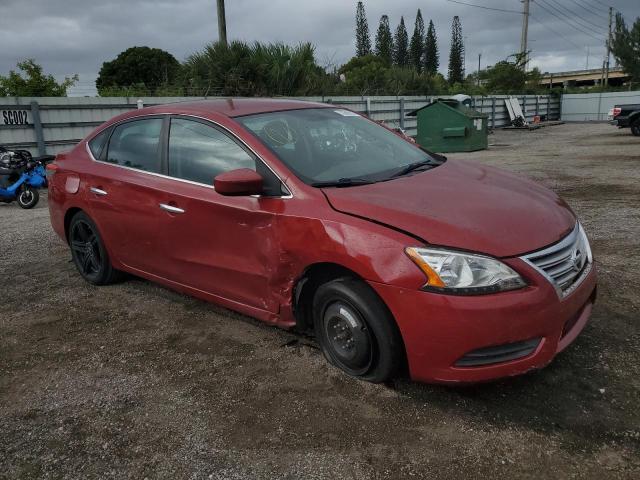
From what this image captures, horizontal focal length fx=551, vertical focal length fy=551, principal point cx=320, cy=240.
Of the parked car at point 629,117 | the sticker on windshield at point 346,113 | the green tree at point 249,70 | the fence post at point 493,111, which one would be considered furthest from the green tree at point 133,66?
the sticker on windshield at point 346,113

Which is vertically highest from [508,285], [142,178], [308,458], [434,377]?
[142,178]

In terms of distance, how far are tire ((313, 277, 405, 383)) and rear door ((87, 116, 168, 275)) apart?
1.49m

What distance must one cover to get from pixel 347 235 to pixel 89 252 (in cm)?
294

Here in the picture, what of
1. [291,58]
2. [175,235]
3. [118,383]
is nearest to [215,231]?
[175,235]

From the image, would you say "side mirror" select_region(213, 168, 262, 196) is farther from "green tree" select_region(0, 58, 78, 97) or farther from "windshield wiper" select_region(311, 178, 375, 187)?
"green tree" select_region(0, 58, 78, 97)

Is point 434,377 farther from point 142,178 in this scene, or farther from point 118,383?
point 142,178

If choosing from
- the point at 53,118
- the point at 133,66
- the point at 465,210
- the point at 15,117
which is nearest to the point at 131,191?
the point at 465,210

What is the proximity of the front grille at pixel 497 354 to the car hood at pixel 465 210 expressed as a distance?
419mm

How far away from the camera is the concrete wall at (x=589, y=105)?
3697 centimetres

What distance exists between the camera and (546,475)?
2225mm

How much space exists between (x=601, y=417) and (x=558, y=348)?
0.36 m

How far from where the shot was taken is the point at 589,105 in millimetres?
37281

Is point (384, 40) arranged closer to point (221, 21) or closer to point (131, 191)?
point (221, 21)

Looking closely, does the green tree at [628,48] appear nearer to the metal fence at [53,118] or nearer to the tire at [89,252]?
the metal fence at [53,118]
